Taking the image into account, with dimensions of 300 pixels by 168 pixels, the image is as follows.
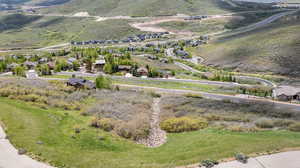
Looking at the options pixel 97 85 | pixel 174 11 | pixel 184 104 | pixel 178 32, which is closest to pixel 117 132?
pixel 184 104

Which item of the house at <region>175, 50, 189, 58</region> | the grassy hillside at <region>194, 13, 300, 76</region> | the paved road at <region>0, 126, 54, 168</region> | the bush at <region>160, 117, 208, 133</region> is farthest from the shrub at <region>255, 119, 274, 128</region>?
the house at <region>175, 50, 189, 58</region>

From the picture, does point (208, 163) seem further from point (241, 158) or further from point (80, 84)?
point (80, 84)

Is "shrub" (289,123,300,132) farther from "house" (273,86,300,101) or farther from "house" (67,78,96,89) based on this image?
"house" (67,78,96,89)

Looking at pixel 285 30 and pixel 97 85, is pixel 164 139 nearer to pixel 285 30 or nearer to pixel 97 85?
pixel 97 85

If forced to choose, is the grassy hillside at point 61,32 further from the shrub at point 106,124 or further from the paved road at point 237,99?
the shrub at point 106,124

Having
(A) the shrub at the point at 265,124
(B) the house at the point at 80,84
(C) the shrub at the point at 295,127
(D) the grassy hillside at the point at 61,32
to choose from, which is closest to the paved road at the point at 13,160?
(A) the shrub at the point at 265,124

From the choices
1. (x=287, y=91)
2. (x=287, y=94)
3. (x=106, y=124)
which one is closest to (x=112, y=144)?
(x=106, y=124)
